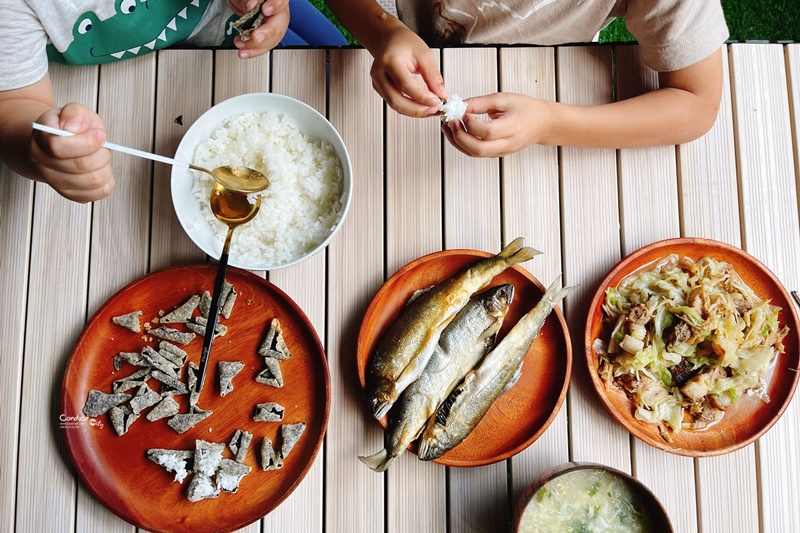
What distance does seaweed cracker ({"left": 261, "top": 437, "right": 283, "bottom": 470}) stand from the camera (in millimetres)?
1242

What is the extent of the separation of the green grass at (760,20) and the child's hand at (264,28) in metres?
1.41

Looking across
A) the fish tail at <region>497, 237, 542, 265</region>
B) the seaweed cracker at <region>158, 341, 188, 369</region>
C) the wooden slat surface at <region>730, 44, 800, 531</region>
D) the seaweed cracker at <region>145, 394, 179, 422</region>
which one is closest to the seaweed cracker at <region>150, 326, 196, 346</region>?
the seaweed cracker at <region>158, 341, 188, 369</region>

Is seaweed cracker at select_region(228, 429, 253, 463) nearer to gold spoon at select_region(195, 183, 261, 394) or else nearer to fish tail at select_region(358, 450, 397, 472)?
gold spoon at select_region(195, 183, 261, 394)

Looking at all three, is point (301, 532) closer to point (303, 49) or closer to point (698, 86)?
point (303, 49)

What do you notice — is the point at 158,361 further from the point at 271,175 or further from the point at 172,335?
the point at 271,175

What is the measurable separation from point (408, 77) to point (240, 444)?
2.79ft

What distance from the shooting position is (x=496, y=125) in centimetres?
120

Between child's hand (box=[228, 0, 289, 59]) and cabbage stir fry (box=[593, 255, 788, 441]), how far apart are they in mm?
939

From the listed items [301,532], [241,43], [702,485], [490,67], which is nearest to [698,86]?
[490,67]

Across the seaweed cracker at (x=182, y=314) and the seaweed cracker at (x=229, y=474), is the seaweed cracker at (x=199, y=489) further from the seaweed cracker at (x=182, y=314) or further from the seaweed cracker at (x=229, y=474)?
the seaweed cracker at (x=182, y=314)

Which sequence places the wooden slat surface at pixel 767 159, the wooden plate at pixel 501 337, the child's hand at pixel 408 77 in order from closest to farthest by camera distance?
the child's hand at pixel 408 77 < the wooden plate at pixel 501 337 < the wooden slat surface at pixel 767 159

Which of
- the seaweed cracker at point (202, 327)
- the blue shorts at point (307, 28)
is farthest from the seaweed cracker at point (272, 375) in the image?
the blue shorts at point (307, 28)

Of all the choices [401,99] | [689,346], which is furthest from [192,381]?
[689,346]

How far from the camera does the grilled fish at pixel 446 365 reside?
1211 mm
